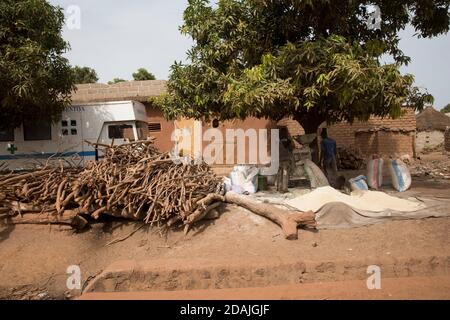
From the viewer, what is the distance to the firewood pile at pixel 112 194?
5.57 metres

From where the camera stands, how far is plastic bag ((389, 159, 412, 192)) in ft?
24.2

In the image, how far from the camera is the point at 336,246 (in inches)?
197

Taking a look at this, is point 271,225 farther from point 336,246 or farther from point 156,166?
point 156,166

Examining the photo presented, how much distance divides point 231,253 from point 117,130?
686cm

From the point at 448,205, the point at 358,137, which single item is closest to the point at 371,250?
the point at 448,205

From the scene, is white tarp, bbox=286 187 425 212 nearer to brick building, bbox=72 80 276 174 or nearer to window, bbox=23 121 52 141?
brick building, bbox=72 80 276 174

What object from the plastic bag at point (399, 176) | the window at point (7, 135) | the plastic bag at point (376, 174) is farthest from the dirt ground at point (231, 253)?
the window at point (7, 135)

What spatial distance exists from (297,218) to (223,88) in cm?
312

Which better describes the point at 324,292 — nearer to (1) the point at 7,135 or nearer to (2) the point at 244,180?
(2) the point at 244,180

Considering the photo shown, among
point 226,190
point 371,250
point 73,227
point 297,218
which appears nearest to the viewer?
point 371,250

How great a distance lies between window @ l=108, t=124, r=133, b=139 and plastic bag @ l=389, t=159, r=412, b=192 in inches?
285

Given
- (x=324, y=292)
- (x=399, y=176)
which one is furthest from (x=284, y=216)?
(x=399, y=176)

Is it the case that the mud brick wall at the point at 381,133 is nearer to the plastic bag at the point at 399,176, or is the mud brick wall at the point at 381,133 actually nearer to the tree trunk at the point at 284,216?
the plastic bag at the point at 399,176

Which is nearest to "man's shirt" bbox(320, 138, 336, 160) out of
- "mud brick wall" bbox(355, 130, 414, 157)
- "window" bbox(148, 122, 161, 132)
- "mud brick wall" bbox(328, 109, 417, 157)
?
"mud brick wall" bbox(328, 109, 417, 157)
